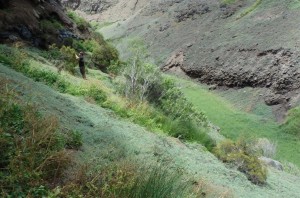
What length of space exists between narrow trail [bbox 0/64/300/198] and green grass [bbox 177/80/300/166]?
643 inches

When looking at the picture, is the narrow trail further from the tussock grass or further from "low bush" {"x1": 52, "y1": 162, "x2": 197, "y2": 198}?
the tussock grass

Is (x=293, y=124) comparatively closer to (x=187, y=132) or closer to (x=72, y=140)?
(x=187, y=132)

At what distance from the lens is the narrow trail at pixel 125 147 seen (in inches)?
340

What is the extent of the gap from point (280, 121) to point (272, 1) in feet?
87.2

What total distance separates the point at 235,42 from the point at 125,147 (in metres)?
44.8

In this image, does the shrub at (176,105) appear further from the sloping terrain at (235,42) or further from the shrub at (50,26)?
the sloping terrain at (235,42)

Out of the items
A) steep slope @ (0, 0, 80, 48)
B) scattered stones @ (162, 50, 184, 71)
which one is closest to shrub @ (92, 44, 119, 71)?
steep slope @ (0, 0, 80, 48)

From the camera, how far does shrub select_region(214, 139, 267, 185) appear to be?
13047mm

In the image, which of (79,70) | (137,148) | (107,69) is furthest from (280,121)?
(137,148)

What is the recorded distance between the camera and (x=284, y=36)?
47.6 metres

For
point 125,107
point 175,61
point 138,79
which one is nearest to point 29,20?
point 138,79

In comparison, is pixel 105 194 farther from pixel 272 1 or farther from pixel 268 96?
pixel 272 1

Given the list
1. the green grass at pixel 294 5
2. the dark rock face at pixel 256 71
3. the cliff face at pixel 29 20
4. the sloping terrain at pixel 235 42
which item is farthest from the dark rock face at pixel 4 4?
the green grass at pixel 294 5

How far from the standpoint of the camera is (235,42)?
171 feet
